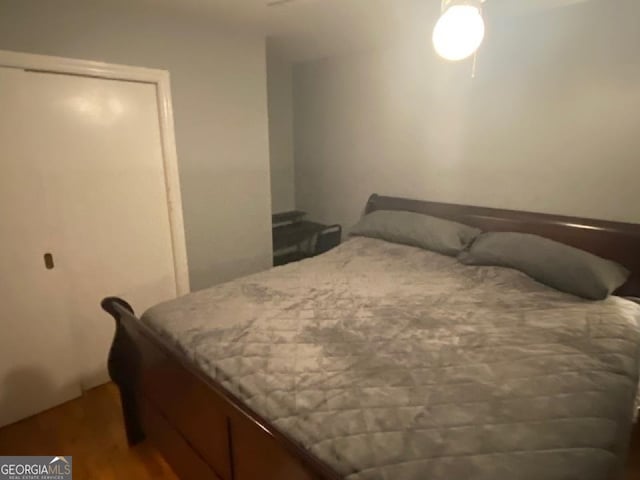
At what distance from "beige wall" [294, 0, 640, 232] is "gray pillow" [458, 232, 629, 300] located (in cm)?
39

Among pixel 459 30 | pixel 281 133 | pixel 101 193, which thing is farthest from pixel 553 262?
pixel 281 133

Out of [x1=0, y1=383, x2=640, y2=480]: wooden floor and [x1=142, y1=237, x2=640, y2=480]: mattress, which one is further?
[x1=0, y1=383, x2=640, y2=480]: wooden floor

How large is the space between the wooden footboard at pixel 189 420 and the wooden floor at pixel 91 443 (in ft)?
0.41

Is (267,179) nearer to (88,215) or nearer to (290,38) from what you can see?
(290,38)

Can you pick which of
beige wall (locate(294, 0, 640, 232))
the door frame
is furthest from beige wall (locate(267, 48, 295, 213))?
the door frame

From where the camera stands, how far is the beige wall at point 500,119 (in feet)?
7.12

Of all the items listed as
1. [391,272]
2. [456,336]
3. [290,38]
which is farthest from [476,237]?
[290,38]

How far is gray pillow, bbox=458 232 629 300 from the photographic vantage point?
6.41ft

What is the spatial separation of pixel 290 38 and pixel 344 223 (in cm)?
173

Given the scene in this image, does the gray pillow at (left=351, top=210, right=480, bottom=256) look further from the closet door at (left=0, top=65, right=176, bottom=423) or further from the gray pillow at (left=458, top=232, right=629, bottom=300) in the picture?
the closet door at (left=0, top=65, right=176, bottom=423)

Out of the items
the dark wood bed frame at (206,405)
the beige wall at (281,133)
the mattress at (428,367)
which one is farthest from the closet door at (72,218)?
the beige wall at (281,133)

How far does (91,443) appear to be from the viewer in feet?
A: 6.45

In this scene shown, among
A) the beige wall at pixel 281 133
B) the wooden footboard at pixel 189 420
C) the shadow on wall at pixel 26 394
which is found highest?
the beige wall at pixel 281 133

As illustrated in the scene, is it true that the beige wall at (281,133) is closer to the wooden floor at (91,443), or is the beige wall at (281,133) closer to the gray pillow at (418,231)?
the gray pillow at (418,231)
